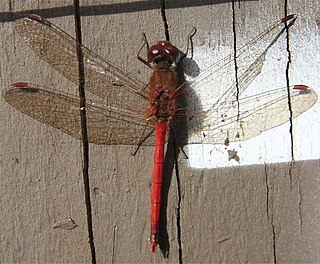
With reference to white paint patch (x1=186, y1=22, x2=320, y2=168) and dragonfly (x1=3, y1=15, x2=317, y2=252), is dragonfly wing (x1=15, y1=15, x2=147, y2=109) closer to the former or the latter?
dragonfly (x1=3, y1=15, x2=317, y2=252)

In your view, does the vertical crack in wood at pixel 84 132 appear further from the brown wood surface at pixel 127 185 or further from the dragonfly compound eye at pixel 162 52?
the dragonfly compound eye at pixel 162 52

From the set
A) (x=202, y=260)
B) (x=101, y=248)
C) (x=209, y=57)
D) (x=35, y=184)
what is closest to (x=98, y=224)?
(x=101, y=248)

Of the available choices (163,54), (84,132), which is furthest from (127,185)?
(163,54)

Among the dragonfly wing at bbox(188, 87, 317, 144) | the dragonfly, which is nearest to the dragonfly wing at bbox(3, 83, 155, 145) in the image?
the dragonfly

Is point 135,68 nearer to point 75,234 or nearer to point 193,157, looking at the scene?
point 193,157

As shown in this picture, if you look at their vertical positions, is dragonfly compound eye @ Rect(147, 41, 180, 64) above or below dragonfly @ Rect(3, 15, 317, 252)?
above

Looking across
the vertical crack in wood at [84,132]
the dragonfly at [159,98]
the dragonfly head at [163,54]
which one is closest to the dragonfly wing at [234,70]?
the dragonfly at [159,98]

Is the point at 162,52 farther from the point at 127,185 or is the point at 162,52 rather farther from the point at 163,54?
the point at 127,185

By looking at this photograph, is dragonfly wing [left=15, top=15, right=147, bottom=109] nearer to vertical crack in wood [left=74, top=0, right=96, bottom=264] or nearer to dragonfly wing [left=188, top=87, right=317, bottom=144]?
vertical crack in wood [left=74, top=0, right=96, bottom=264]
